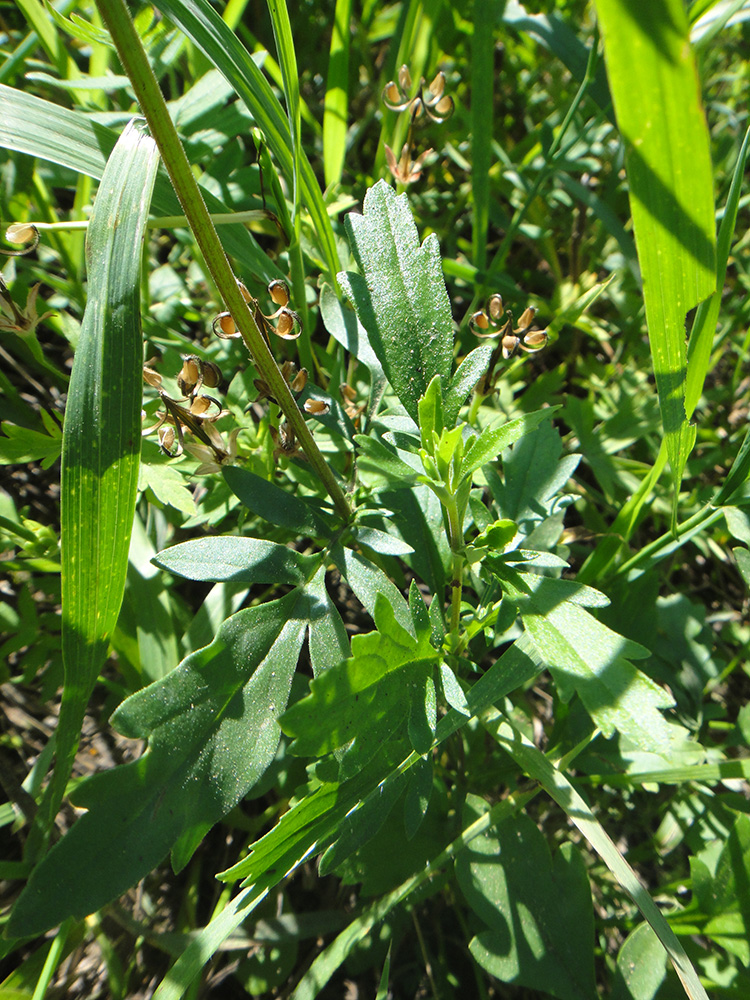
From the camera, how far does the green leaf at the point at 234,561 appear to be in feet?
3.22

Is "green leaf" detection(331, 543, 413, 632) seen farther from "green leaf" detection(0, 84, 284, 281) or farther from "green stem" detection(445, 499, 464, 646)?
"green leaf" detection(0, 84, 284, 281)

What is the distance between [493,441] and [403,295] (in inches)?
12.0

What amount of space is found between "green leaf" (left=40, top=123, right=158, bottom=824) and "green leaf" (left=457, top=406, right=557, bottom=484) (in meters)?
0.48

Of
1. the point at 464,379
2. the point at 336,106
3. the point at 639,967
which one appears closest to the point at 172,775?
the point at 464,379

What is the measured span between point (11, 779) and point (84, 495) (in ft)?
2.32

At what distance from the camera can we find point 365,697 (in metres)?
0.90

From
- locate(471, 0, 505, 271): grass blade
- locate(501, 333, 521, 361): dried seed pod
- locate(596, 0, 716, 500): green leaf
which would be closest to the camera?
locate(596, 0, 716, 500): green leaf

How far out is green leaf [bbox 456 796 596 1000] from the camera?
49.1 inches

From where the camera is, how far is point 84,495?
0.96 m

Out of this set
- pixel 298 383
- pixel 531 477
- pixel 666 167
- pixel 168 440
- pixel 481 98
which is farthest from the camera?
pixel 481 98

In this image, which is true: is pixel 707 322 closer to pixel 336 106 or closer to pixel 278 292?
pixel 278 292

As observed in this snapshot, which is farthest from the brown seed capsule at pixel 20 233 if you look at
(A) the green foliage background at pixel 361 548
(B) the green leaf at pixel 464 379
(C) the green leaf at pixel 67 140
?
(B) the green leaf at pixel 464 379

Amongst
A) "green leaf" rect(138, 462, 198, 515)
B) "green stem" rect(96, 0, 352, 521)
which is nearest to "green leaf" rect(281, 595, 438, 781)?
"green stem" rect(96, 0, 352, 521)

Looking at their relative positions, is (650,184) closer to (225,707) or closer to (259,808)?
(225,707)
